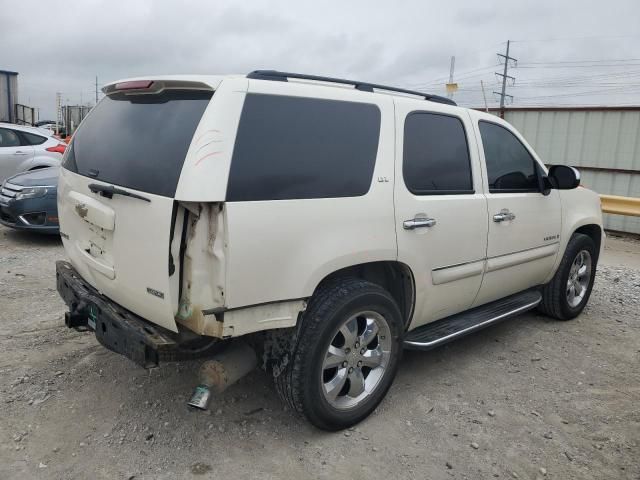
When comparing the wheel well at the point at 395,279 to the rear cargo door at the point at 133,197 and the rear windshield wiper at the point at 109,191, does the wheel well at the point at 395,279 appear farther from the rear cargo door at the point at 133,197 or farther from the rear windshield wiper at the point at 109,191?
the rear windshield wiper at the point at 109,191

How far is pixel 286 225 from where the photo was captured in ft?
8.59

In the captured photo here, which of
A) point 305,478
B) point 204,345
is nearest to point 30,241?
point 204,345

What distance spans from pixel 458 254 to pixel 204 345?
1769mm

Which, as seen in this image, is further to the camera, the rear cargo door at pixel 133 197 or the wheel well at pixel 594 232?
the wheel well at pixel 594 232

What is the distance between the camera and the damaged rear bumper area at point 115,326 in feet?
8.55

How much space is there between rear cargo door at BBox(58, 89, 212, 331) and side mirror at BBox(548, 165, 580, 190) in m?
3.03

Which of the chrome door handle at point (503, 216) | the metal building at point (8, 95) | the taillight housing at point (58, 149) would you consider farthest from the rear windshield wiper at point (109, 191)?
the metal building at point (8, 95)

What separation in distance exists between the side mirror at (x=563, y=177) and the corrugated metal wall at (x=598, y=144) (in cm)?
681

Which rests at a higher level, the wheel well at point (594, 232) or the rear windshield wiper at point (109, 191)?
the rear windshield wiper at point (109, 191)

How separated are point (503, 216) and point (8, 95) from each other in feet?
68.7

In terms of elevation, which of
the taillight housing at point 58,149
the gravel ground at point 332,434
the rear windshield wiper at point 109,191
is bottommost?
the gravel ground at point 332,434

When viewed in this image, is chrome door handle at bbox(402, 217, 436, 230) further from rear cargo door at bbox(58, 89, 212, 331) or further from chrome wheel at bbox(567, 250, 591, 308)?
chrome wheel at bbox(567, 250, 591, 308)

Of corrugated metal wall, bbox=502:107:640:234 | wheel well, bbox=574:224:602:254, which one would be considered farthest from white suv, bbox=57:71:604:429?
corrugated metal wall, bbox=502:107:640:234

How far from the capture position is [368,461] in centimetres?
287
